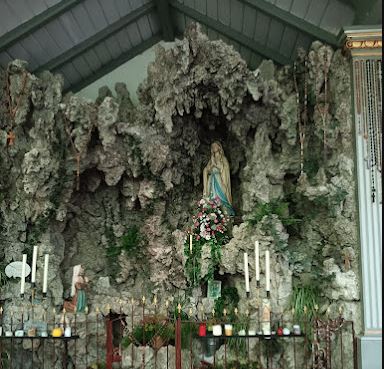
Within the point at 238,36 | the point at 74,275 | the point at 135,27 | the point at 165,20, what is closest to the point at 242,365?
the point at 74,275

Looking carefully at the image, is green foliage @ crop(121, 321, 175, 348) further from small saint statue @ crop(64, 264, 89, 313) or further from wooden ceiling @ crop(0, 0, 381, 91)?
wooden ceiling @ crop(0, 0, 381, 91)

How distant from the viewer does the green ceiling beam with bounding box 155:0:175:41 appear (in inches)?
407

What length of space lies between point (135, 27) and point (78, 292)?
5.22 m

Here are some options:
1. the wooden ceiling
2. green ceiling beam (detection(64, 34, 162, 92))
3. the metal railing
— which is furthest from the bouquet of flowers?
→ green ceiling beam (detection(64, 34, 162, 92))

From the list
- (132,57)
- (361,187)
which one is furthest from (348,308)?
(132,57)

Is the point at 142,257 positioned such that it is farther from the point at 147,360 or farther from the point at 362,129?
the point at 362,129

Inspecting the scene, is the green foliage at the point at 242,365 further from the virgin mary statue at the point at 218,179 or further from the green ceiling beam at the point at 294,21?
the green ceiling beam at the point at 294,21

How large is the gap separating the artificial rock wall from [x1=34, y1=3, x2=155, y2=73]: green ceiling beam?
0.44 metres

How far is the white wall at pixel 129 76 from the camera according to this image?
11234 millimetres

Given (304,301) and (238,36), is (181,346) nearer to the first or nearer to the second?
(304,301)

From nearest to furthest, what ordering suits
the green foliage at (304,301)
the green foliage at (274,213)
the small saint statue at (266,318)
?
the small saint statue at (266,318) → the green foliage at (304,301) → the green foliage at (274,213)

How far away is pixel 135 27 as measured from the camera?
35.7 feet

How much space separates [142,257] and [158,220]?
82cm

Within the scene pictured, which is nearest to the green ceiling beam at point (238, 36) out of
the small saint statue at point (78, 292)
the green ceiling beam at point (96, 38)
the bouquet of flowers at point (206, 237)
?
the green ceiling beam at point (96, 38)
